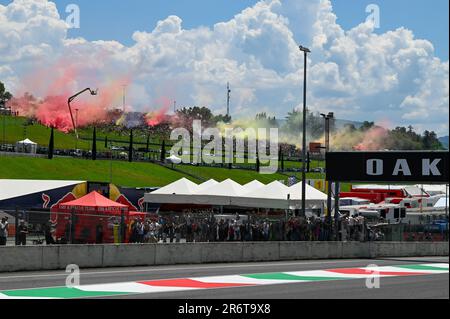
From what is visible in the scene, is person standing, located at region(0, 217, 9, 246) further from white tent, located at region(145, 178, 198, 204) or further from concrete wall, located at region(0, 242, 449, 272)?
white tent, located at region(145, 178, 198, 204)

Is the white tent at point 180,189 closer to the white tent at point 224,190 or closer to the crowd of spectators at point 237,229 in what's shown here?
the white tent at point 224,190

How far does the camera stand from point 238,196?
48.0m

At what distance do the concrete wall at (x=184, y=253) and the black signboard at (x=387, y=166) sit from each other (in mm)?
3105

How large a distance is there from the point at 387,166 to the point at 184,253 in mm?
12384

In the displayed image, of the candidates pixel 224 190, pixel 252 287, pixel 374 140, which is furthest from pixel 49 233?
pixel 374 140

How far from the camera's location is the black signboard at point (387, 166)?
111 feet

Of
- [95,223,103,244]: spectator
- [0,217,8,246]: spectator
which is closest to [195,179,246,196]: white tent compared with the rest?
[95,223,103,244]: spectator

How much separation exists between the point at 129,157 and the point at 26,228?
8912 centimetres

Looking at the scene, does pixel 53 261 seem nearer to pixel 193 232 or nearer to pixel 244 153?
pixel 193 232

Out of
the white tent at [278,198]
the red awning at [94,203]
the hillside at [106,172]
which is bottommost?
the red awning at [94,203]

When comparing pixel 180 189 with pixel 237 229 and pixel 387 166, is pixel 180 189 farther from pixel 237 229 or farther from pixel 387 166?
pixel 237 229

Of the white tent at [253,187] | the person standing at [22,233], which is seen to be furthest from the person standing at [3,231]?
the white tent at [253,187]

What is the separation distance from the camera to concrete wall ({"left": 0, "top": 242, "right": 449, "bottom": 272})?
893 inches

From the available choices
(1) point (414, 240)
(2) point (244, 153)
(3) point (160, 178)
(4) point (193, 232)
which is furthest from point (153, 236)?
(2) point (244, 153)
